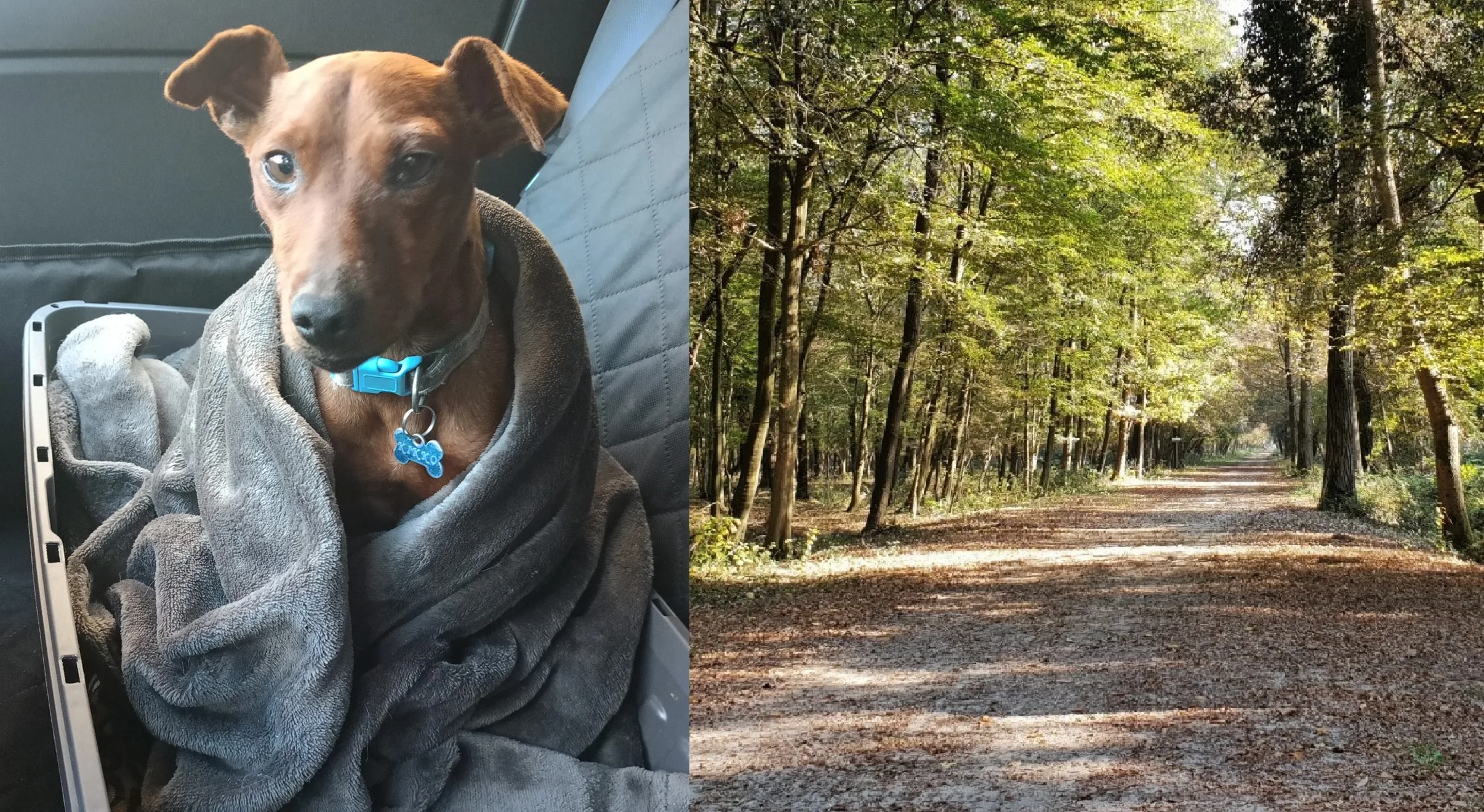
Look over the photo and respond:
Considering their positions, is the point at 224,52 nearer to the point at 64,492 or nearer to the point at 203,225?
the point at 203,225

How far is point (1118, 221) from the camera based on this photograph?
26.8 feet

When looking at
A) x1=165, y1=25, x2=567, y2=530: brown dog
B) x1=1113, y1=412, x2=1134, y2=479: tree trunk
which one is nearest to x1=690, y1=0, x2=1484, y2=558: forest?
x1=1113, y1=412, x2=1134, y2=479: tree trunk

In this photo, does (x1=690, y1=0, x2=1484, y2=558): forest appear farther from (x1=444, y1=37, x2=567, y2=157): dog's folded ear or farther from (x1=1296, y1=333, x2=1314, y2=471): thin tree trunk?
(x1=444, y1=37, x2=567, y2=157): dog's folded ear

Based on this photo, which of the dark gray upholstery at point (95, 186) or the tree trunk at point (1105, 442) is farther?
the tree trunk at point (1105, 442)

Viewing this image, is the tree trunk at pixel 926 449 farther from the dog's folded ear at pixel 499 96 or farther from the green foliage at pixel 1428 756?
the dog's folded ear at pixel 499 96

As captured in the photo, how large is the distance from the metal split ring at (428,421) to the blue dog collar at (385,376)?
23 millimetres

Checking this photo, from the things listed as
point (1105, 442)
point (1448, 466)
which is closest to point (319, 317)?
point (1448, 466)

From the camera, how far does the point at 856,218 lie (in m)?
7.40

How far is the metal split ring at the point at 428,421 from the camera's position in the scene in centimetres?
139

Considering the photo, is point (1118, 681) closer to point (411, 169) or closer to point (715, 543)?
point (715, 543)

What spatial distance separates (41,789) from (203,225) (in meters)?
0.67

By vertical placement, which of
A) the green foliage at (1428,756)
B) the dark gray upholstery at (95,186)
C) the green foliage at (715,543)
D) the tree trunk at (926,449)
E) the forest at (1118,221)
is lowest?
the green foliage at (1428,756)

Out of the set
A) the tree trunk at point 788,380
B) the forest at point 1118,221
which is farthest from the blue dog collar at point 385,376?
the tree trunk at point 788,380

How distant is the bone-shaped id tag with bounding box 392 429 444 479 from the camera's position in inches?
54.6
